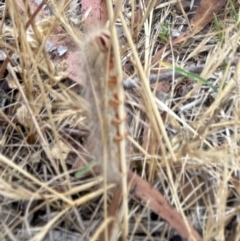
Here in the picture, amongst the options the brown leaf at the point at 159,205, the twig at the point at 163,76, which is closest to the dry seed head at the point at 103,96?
the brown leaf at the point at 159,205

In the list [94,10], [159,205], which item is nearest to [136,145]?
[159,205]

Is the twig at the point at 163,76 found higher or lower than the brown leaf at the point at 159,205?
higher

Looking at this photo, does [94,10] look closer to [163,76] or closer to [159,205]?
[163,76]

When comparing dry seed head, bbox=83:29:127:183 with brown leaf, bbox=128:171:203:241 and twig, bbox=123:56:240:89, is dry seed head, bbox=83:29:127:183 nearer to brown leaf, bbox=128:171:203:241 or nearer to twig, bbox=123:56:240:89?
brown leaf, bbox=128:171:203:241

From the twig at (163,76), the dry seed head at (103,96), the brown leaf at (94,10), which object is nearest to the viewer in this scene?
the dry seed head at (103,96)

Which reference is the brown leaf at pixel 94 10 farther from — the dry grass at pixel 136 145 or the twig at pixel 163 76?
the twig at pixel 163 76

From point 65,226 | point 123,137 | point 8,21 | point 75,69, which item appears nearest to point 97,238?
point 65,226

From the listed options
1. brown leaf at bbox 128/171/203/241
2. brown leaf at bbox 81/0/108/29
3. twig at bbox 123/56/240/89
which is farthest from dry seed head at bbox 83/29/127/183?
brown leaf at bbox 81/0/108/29

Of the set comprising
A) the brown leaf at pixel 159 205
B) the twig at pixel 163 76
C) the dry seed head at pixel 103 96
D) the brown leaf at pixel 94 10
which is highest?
the dry seed head at pixel 103 96
